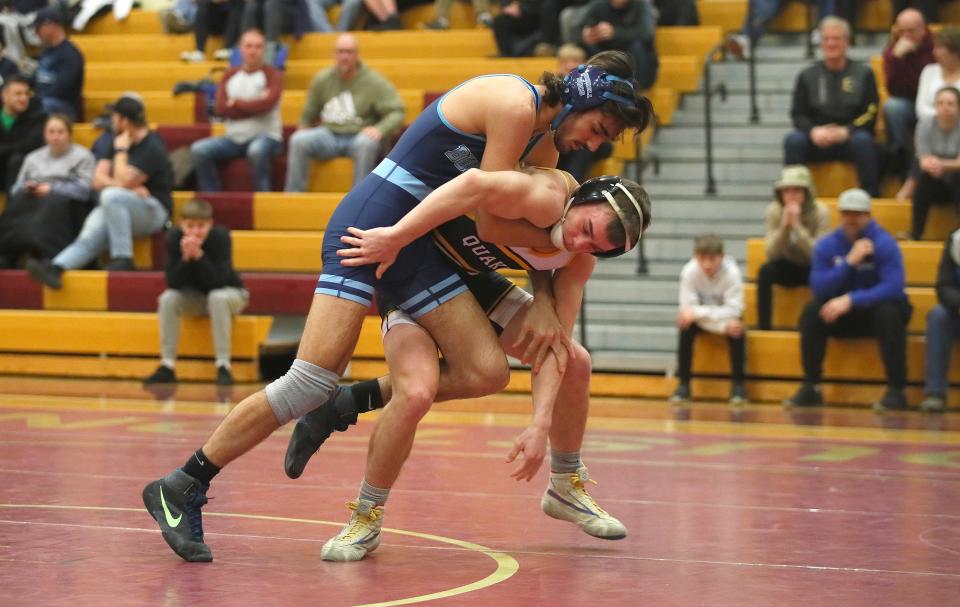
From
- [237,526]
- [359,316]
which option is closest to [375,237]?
[359,316]

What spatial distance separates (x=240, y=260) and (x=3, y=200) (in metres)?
2.20

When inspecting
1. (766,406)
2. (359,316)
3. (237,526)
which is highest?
(359,316)

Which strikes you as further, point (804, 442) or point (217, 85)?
point (217, 85)

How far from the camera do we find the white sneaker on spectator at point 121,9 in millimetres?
13602

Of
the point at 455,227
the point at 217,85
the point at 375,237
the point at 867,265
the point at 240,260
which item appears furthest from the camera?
the point at 217,85

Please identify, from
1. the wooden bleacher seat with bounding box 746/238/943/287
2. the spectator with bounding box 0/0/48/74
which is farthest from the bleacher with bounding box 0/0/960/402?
the spectator with bounding box 0/0/48/74

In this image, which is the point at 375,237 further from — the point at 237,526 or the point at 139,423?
the point at 139,423

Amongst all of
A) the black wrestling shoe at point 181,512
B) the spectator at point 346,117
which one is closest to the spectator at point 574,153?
the spectator at point 346,117

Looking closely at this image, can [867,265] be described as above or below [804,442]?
above

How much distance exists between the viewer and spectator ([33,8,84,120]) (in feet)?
39.2

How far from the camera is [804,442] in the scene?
7.04m

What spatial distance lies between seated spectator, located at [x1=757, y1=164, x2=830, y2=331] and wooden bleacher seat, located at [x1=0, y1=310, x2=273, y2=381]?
10.2 ft

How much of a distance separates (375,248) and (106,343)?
640cm

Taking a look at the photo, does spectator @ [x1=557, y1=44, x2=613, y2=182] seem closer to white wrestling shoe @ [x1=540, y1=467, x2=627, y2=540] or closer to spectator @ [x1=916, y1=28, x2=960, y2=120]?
spectator @ [x1=916, y1=28, x2=960, y2=120]
